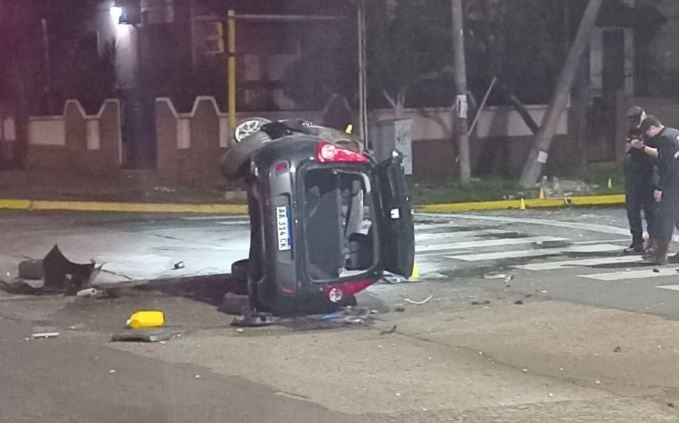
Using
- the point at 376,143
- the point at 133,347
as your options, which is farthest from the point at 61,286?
the point at 376,143

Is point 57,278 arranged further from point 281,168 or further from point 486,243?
point 486,243

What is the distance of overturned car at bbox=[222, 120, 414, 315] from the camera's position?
10453 millimetres

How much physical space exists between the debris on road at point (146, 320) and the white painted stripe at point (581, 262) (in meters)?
4.69

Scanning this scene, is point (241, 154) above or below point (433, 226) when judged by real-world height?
above

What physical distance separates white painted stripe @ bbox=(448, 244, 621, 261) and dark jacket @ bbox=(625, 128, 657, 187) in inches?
39.8

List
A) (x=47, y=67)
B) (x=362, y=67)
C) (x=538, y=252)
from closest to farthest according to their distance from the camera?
(x=538, y=252) < (x=362, y=67) < (x=47, y=67)

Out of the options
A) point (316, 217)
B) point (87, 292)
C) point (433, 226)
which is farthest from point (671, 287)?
point (433, 226)

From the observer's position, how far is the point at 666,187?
1418 centimetres

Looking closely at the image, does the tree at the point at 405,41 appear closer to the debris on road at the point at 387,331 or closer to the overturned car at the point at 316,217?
the overturned car at the point at 316,217

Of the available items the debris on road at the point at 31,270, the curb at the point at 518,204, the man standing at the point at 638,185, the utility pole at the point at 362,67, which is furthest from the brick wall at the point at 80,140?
the man standing at the point at 638,185

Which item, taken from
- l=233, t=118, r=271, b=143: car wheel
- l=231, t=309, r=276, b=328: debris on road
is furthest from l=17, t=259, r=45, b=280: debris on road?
l=231, t=309, r=276, b=328: debris on road

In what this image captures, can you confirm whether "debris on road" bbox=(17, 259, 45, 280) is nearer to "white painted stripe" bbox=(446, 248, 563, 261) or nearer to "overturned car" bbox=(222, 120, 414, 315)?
"overturned car" bbox=(222, 120, 414, 315)

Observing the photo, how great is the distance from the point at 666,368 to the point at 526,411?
1736mm

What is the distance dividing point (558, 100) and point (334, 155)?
15.8 m
